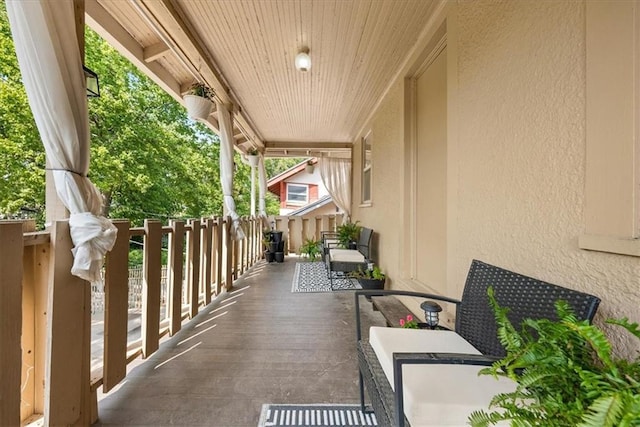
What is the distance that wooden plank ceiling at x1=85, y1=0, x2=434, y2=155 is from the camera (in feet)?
7.06

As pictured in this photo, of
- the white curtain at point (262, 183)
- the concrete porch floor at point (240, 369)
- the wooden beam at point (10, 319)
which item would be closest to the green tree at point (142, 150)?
the white curtain at point (262, 183)

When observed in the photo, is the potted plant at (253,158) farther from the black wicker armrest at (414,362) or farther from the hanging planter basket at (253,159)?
the black wicker armrest at (414,362)

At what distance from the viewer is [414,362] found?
2.75 ft

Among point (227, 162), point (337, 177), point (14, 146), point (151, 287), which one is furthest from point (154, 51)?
point (14, 146)

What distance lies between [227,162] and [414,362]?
134 inches

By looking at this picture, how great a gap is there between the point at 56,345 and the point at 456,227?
2299 millimetres

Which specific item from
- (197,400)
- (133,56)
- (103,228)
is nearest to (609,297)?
(197,400)

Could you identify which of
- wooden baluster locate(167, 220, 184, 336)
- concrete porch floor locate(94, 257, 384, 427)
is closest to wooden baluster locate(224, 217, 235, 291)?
concrete porch floor locate(94, 257, 384, 427)

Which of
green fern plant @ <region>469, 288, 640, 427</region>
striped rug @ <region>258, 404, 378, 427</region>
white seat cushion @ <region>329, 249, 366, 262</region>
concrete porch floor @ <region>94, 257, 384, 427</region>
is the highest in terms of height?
green fern plant @ <region>469, 288, 640, 427</region>

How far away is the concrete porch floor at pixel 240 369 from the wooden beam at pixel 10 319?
1.61 ft

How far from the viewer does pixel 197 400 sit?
1530 millimetres

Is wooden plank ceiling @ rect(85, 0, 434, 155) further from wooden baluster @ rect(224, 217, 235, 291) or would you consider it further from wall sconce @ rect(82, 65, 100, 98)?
wooden baluster @ rect(224, 217, 235, 291)

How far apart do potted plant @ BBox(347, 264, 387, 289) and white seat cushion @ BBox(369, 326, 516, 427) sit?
2.44 meters

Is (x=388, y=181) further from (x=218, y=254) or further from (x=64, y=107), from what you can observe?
(x=64, y=107)
